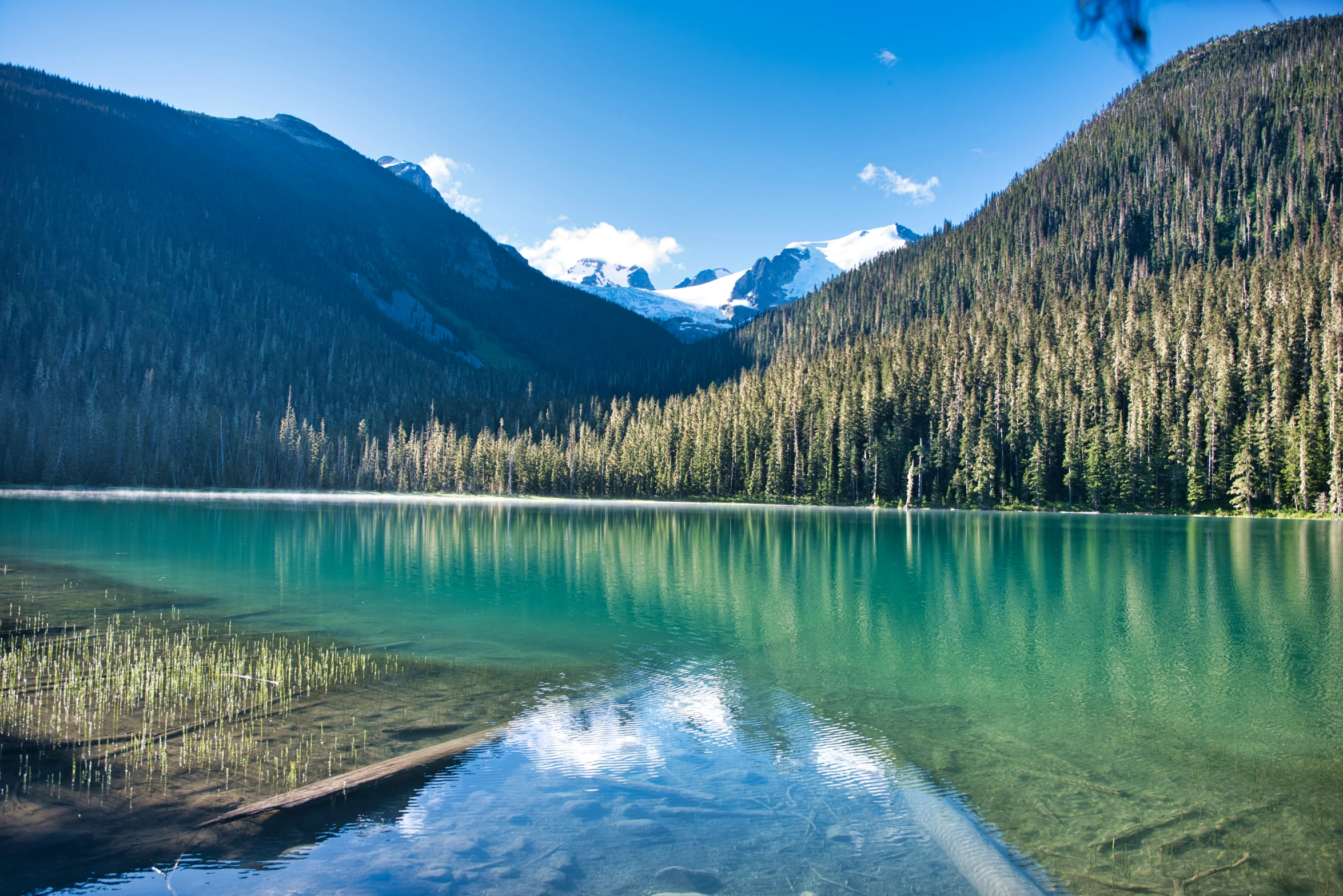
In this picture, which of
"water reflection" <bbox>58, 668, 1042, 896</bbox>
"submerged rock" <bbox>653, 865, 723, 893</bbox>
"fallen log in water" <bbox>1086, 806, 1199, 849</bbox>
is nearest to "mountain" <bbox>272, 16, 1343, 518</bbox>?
"fallen log in water" <bbox>1086, 806, 1199, 849</bbox>

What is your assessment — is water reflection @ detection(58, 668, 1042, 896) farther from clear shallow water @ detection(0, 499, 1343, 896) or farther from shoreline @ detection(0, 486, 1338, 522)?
shoreline @ detection(0, 486, 1338, 522)

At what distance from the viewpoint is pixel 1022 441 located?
320 feet

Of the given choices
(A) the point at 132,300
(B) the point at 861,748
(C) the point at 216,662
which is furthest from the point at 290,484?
(B) the point at 861,748

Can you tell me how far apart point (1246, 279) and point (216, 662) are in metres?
137

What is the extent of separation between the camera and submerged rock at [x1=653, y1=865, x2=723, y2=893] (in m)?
7.34

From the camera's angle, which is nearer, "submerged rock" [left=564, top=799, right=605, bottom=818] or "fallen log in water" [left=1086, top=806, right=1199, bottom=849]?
"fallen log in water" [left=1086, top=806, right=1199, bottom=849]

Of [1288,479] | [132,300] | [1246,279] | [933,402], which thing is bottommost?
[1288,479]

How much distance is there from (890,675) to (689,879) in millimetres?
9716

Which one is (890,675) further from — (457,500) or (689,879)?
(457,500)

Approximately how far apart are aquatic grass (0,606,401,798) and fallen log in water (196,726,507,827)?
437 millimetres

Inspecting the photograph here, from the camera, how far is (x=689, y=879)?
24.6 feet

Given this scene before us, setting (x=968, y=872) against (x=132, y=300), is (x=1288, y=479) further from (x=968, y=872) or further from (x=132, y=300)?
(x=132, y=300)

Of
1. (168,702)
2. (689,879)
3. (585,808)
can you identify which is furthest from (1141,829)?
(168,702)

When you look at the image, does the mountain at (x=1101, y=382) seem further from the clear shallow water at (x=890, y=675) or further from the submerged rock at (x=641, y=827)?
the submerged rock at (x=641, y=827)
